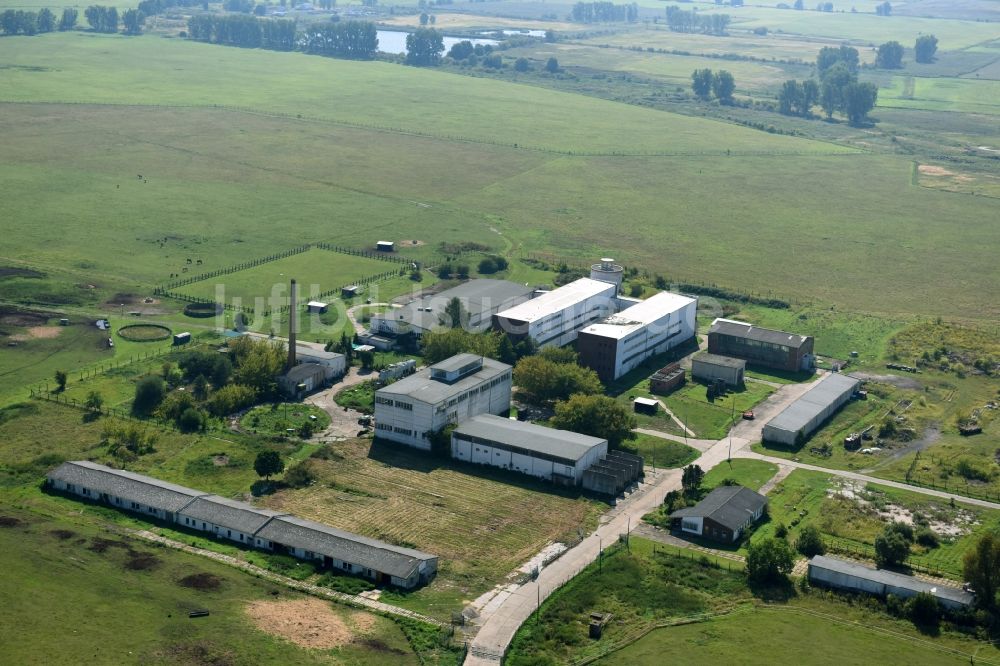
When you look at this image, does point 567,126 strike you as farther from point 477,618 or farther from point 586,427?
point 477,618

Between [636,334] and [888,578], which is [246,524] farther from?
[636,334]

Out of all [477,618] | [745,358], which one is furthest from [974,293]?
[477,618]

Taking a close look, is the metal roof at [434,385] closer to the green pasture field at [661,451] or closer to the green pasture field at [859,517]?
the green pasture field at [661,451]

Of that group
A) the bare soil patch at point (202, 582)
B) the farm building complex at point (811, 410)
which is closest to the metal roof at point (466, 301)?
the farm building complex at point (811, 410)

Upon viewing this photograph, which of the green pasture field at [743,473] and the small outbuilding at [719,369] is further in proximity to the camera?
the small outbuilding at [719,369]

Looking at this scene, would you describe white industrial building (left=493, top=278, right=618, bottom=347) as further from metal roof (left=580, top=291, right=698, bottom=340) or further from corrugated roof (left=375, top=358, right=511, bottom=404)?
corrugated roof (left=375, top=358, right=511, bottom=404)

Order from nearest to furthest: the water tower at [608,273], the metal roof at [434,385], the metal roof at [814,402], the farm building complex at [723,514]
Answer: the farm building complex at [723,514] < the metal roof at [434,385] < the metal roof at [814,402] < the water tower at [608,273]
